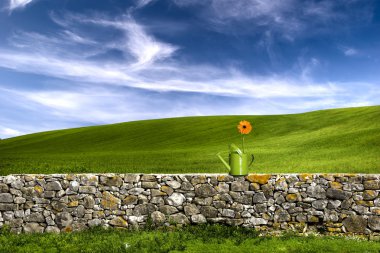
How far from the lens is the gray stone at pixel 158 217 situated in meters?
11.1

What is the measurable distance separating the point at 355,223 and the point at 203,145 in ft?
103

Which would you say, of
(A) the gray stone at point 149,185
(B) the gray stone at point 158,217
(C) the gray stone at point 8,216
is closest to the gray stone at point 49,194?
(C) the gray stone at point 8,216

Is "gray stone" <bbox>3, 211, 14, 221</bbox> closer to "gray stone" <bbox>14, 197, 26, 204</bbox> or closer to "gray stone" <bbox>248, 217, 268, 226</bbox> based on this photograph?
"gray stone" <bbox>14, 197, 26, 204</bbox>

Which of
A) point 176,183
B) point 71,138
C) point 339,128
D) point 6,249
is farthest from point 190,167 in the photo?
point 71,138

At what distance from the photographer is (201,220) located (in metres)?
11.0

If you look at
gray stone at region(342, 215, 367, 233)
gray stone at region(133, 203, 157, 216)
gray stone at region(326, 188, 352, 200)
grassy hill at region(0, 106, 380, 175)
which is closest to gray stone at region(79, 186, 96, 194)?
gray stone at region(133, 203, 157, 216)

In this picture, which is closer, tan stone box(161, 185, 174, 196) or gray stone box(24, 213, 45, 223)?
tan stone box(161, 185, 174, 196)

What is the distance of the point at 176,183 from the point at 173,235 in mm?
1576

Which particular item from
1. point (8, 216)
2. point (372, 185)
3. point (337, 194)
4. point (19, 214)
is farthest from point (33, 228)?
point (372, 185)

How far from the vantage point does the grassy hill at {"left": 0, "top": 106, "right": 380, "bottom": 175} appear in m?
24.1

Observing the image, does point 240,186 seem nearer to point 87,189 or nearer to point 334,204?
point 334,204

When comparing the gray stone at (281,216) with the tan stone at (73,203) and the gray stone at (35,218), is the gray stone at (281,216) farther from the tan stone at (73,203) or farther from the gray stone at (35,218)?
the gray stone at (35,218)

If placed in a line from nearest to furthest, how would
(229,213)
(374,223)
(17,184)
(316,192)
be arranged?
(374,223), (316,192), (229,213), (17,184)

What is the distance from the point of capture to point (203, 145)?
137ft
